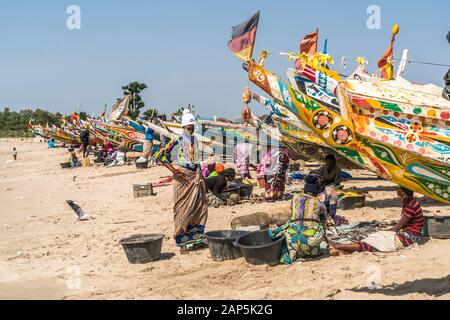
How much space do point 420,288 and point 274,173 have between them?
6.38m

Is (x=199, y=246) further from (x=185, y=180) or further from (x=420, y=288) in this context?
(x=420, y=288)

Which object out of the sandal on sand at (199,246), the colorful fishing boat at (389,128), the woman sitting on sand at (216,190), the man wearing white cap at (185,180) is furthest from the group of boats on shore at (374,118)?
the woman sitting on sand at (216,190)

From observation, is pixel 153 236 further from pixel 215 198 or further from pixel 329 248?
pixel 215 198

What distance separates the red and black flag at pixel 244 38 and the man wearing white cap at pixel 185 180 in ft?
6.06

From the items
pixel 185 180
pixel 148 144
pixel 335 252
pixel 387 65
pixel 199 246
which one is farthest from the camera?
pixel 148 144

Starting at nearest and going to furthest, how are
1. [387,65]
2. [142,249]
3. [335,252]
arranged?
[335,252] → [142,249] → [387,65]

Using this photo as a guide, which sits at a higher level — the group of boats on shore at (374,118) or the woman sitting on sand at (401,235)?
the group of boats on shore at (374,118)

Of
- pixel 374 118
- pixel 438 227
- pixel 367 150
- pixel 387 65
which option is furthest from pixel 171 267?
pixel 387 65

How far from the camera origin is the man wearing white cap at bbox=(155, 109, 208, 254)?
24.6ft

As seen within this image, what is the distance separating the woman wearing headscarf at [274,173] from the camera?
1146 centimetres

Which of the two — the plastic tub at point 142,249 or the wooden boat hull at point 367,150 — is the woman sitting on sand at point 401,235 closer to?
the wooden boat hull at point 367,150

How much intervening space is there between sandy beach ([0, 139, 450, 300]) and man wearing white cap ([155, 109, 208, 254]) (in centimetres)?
50

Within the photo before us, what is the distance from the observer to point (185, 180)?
7523 millimetres

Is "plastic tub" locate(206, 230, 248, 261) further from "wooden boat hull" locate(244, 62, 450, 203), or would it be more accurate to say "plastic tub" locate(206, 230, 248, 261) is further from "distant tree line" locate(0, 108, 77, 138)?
"distant tree line" locate(0, 108, 77, 138)
